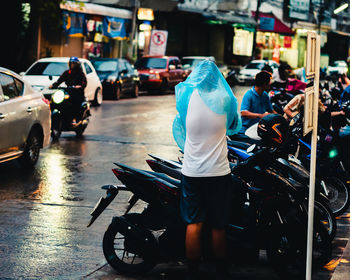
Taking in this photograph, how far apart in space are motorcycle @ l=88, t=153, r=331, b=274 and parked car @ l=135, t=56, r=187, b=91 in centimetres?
2475

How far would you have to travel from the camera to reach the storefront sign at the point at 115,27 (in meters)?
35.2

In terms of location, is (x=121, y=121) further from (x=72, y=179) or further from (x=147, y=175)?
(x=147, y=175)

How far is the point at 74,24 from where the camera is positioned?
3178cm

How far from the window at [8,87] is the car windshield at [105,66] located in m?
16.5

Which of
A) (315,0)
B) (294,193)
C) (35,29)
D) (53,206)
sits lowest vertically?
(53,206)

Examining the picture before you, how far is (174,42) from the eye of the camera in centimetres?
4688

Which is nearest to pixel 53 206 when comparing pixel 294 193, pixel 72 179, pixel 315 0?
pixel 72 179

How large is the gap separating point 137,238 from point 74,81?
9633 mm

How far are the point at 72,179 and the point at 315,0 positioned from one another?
5929cm

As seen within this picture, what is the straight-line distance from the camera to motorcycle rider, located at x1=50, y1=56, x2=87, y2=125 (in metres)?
15.2

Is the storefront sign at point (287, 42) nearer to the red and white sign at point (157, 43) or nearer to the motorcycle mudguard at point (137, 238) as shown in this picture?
the red and white sign at point (157, 43)

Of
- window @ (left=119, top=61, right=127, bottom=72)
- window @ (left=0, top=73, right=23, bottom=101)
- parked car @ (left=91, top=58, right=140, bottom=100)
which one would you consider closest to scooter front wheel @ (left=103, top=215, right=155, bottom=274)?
window @ (left=0, top=73, right=23, bottom=101)

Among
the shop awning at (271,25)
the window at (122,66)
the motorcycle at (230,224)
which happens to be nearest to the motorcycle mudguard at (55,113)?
the motorcycle at (230,224)

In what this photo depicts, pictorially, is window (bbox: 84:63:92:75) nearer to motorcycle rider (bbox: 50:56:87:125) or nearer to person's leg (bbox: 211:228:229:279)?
motorcycle rider (bbox: 50:56:87:125)
